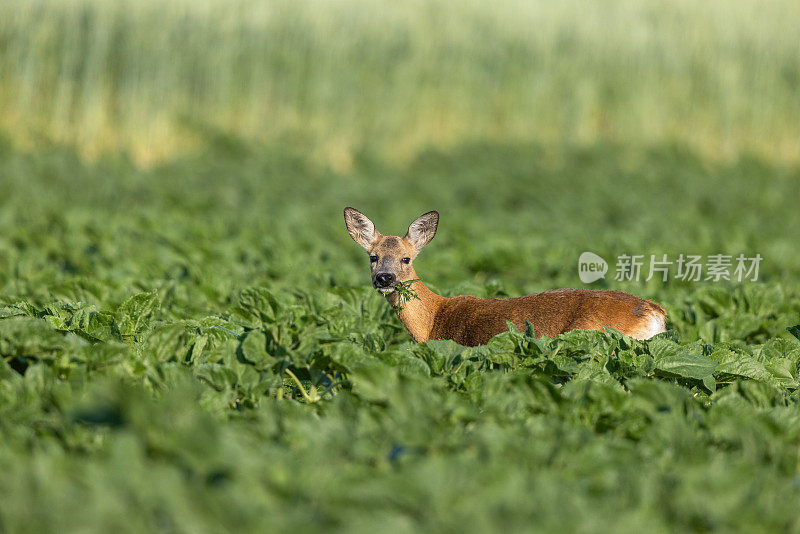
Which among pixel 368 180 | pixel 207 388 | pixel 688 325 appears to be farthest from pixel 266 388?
pixel 368 180

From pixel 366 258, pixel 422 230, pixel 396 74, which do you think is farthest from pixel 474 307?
pixel 396 74

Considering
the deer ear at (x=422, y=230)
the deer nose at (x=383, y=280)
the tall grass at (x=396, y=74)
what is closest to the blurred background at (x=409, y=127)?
the tall grass at (x=396, y=74)

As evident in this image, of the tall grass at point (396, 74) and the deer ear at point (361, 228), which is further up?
the tall grass at point (396, 74)

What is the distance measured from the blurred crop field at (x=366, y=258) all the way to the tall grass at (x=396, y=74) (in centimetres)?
5

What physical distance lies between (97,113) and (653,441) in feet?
44.0

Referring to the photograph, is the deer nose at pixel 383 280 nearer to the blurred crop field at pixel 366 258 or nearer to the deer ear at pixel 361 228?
the blurred crop field at pixel 366 258

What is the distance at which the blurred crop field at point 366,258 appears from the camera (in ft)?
9.18

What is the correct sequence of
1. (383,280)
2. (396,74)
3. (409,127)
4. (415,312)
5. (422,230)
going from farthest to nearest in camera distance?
(409,127), (396,74), (422,230), (415,312), (383,280)

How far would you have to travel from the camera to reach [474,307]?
17.8 feet

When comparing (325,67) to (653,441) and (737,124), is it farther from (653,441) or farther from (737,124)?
(653,441)

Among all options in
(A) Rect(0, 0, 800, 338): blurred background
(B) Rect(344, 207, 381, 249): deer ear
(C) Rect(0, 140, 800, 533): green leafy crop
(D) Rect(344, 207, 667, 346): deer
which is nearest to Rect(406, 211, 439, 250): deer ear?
(D) Rect(344, 207, 667, 346): deer

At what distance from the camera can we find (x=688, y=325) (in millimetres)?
5793

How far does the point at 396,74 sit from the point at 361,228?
11.9 m

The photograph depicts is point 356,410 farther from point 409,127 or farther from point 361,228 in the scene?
point 409,127
